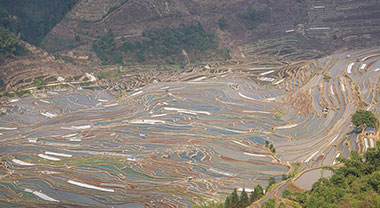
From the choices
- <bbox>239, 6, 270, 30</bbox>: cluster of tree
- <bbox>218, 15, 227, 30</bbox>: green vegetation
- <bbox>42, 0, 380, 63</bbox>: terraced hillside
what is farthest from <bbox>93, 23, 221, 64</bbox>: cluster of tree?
<bbox>239, 6, 270, 30</bbox>: cluster of tree

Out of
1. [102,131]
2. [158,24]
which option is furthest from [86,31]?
[102,131]

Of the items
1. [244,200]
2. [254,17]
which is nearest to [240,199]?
[244,200]

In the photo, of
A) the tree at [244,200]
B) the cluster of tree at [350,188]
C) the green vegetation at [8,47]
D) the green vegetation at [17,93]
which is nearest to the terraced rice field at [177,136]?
Answer: the green vegetation at [17,93]

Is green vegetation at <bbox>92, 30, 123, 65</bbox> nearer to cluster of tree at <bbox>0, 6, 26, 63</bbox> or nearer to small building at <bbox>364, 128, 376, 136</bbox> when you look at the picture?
cluster of tree at <bbox>0, 6, 26, 63</bbox>

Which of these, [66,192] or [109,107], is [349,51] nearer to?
[109,107]

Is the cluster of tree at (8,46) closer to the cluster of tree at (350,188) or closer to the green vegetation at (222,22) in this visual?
the green vegetation at (222,22)
